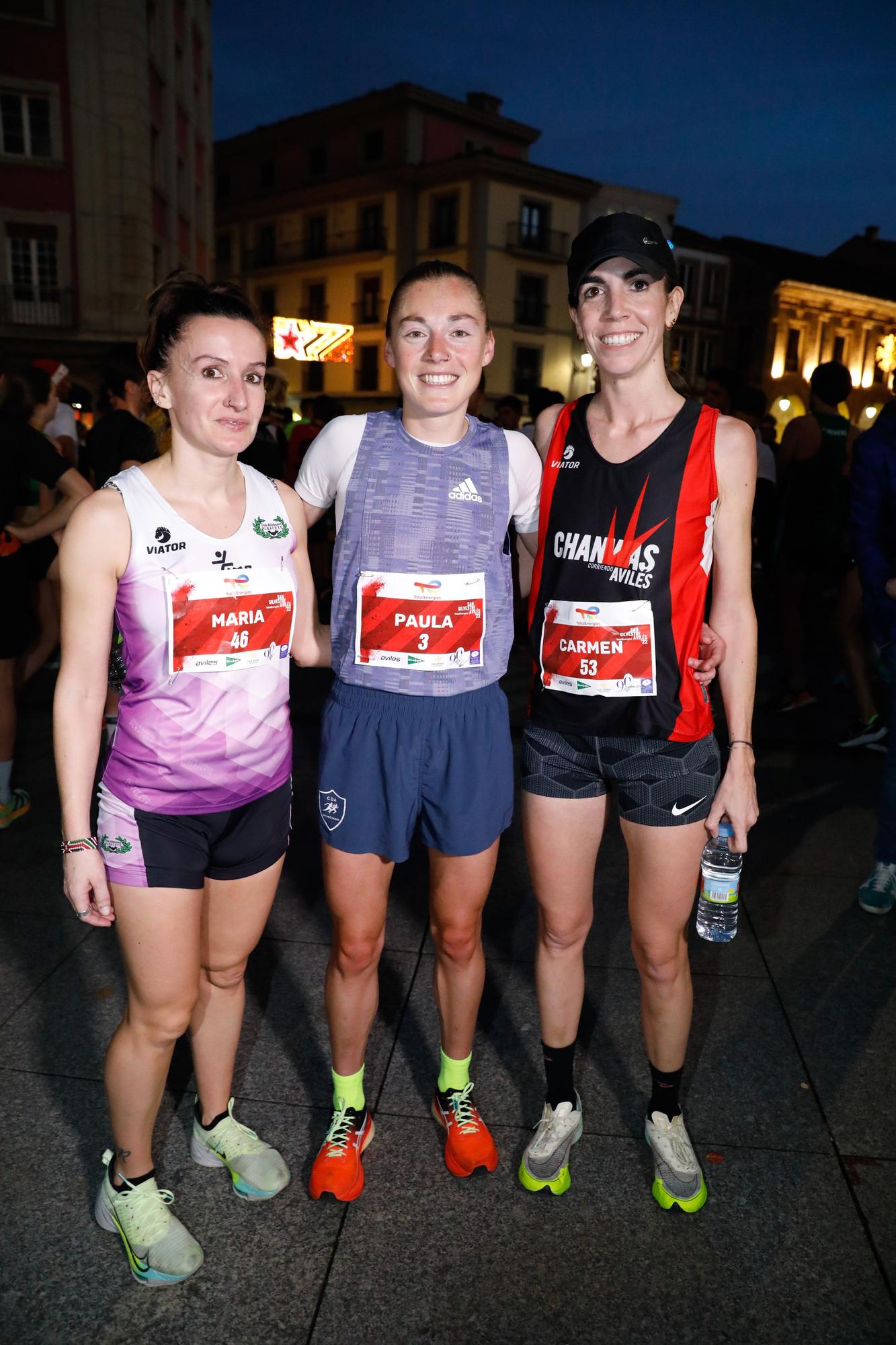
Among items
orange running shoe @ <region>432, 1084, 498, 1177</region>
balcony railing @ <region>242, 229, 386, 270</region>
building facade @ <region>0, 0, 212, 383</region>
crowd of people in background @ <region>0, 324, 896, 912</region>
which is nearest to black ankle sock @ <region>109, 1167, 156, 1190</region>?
orange running shoe @ <region>432, 1084, 498, 1177</region>

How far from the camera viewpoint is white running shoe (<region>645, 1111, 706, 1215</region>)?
2.25 m

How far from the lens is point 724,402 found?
7.63 metres

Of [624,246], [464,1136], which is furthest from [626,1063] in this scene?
[624,246]

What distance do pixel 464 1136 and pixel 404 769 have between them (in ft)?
3.31

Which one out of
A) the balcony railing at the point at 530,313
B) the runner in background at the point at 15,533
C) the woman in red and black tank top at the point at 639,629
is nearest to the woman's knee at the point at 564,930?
the woman in red and black tank top at the point at 639,629

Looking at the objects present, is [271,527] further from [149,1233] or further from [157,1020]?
[149,1233]

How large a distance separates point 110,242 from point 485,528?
2208 cm

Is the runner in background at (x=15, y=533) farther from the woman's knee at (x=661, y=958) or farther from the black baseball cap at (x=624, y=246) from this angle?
the woman's knee at (x=661, y=958)

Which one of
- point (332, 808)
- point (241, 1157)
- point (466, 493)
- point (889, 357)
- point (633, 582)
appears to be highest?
point (889, 357)

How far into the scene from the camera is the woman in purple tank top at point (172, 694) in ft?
6.29

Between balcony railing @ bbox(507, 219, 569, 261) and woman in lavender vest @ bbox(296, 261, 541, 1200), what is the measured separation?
116 feet

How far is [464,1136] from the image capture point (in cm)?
239

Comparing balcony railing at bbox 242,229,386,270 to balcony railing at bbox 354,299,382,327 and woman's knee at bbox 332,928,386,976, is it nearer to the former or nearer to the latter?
balcony railing at bbox 354,299,382,327

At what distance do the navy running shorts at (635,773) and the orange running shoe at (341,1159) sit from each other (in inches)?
39.6
